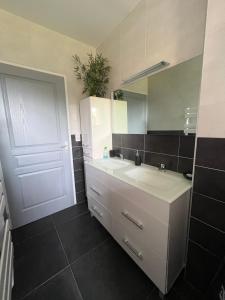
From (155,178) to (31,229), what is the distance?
173 centimetres

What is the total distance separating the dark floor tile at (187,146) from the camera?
1.12m

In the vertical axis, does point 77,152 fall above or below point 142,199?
above

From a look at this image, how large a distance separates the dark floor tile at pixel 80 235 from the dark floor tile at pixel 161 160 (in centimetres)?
103

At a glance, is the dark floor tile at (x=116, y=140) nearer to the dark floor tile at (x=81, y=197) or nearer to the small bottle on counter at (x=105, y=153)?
the small bottle on counter at (x=105, y=153)

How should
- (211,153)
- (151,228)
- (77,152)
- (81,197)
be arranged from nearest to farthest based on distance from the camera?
1. (211,153)
2. (151,228)
3. (77,152)
4. (81,197)

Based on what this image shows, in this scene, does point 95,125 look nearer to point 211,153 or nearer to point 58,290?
point 211,153

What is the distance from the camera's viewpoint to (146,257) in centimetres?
102

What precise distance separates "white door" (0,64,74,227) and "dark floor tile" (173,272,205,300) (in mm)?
1692

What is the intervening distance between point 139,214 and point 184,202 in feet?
1.12

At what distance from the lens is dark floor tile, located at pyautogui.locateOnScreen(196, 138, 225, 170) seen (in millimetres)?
771

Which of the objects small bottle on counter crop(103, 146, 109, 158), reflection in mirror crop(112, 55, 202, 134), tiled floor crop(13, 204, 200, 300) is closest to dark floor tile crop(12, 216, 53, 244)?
tiled floor crop(13, 204, 200, 300)

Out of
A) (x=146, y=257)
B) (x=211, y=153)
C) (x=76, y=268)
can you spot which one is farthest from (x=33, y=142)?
(x=211, y=153)

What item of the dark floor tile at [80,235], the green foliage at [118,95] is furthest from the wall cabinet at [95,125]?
the dark floor tile at [80,235]

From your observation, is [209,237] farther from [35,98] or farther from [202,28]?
[35,98]
